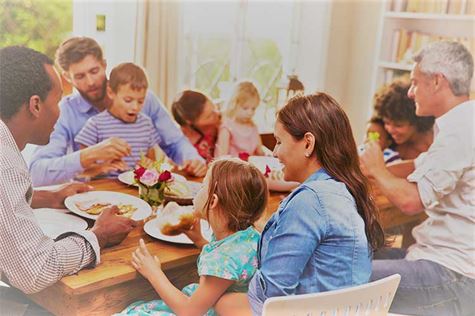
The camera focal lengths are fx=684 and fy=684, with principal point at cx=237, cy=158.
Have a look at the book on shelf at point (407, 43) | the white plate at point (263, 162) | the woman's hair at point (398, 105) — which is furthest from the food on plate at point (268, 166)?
the book on shelf at point (407, 43)

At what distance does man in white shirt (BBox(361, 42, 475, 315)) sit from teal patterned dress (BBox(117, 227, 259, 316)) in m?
0.66

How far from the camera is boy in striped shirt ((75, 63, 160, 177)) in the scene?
200 cm

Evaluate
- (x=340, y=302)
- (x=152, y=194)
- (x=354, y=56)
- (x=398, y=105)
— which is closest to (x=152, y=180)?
(x=152, y=194)

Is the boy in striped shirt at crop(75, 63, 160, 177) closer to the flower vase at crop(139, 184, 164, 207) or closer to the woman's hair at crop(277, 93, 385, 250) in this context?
the flower vase at crop(139, 184, 164, 207)

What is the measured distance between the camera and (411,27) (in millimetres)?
2564

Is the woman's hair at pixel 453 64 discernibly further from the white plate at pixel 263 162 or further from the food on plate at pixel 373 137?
the white plate at pixel 263 162

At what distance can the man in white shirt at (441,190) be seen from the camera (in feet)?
7.98

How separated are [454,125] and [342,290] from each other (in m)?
1.02

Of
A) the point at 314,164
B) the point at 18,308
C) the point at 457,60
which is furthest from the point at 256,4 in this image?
the point at 18,308

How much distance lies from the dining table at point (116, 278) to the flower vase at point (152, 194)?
0.03 meters

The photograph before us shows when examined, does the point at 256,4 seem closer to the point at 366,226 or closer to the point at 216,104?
the point at 216,104

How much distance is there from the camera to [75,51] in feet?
6.35

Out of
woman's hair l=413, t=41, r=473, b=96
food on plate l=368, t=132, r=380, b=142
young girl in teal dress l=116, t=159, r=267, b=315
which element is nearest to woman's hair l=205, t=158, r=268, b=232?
young girl in teal dress l=116, t=159, r=267, b=315

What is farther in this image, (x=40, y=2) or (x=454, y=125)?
(x=454, y=125)
